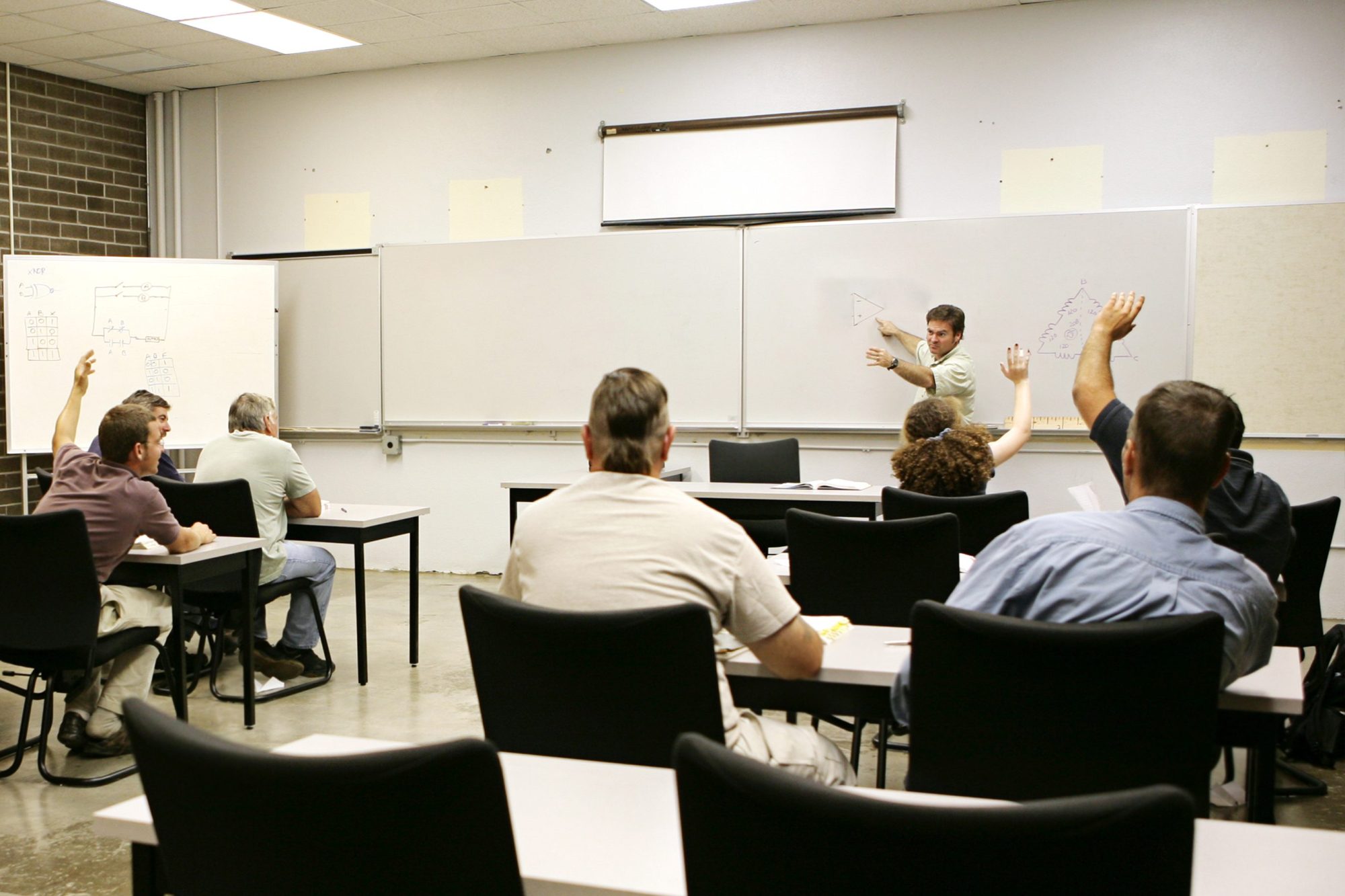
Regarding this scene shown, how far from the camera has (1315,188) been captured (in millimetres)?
5148

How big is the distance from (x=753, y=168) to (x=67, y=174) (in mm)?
4299

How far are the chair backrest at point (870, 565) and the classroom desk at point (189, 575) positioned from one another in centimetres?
186

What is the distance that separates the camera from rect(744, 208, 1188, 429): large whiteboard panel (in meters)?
5.38

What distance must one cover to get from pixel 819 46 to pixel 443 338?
2.76 metres

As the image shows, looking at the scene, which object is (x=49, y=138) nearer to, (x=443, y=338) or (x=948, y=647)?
(x=443, y=338)

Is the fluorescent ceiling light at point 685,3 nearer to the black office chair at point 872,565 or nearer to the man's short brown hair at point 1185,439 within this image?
the black office chair at point 872,565

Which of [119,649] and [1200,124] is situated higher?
[1200,124]

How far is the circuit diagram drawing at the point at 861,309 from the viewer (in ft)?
19.0

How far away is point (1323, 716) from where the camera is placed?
3330mm

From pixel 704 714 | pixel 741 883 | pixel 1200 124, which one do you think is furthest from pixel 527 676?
pixel 1200 124

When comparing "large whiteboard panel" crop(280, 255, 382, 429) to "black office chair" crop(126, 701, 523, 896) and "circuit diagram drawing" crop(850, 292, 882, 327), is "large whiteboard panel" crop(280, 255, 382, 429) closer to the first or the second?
"circuit diagram drawing" crop(850, 292, 882, 327)

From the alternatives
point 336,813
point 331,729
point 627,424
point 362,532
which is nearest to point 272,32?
point 362,532

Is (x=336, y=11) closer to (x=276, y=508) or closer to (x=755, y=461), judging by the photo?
(x=276, y=508)

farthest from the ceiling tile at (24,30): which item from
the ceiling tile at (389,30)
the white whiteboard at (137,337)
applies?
the ceiling tile at (389,30)
